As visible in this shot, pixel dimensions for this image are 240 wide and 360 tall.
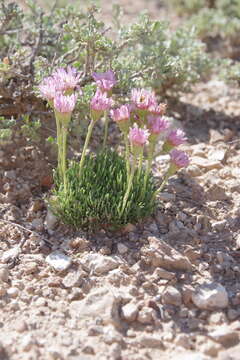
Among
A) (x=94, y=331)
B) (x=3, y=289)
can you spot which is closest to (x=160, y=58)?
(x=3, y=289)

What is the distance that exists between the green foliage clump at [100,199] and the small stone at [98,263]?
236 mm

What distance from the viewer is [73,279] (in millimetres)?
3176

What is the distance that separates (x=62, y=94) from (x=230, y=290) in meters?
1.42

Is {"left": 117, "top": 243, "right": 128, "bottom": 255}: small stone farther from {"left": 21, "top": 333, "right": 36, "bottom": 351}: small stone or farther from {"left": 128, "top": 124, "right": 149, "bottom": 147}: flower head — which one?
{"left": 21, "top": 333, "right": 36, "bottom": 351}: small stone

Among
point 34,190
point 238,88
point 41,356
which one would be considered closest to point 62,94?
point 34,190

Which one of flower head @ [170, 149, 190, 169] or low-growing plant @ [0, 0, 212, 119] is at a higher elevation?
low-growing plant @ [0, 0, 212, 119]

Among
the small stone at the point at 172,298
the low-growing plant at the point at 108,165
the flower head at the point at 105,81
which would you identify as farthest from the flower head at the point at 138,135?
the small stone at the point at 172,298

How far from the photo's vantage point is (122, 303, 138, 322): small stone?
2.96m

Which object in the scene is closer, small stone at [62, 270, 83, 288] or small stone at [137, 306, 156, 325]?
small stone at [137, 306, 156, 325]

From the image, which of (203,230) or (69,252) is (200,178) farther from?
(69,252)

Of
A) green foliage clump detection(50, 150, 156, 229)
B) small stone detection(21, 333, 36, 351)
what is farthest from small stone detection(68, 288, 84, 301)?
green foliage clump detection(50, 150, 156, 229)

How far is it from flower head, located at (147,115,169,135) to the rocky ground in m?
0.61

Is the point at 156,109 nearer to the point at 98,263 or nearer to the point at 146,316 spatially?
the point at 98,263

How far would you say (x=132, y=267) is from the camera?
327 cm
